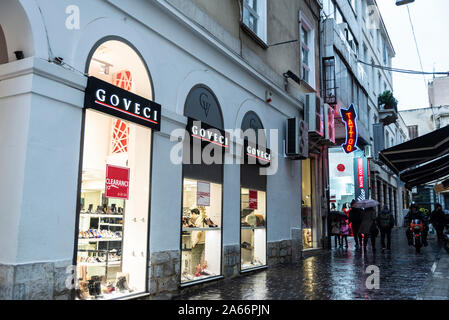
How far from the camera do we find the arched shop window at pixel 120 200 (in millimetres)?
6055

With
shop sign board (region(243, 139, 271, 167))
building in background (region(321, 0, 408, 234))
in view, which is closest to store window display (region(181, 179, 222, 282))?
shop sign board (region(243, 139, 271, 167))

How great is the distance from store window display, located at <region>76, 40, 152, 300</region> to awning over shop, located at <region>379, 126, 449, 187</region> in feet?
27.1

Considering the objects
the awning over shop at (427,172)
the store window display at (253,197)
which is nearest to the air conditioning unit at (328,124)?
the store window display at (253,197)

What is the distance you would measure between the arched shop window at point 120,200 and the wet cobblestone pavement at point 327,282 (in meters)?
1.18

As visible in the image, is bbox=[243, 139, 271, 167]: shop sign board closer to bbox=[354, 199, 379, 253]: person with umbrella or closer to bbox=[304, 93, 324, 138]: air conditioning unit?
bbox=[304, 93, 324, 138]: air conditioning unit

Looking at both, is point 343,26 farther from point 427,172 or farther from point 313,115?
point 313,115

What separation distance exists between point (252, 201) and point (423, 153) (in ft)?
20.6

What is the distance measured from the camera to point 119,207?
693 centimetres

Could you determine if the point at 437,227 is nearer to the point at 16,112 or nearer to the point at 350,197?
the point at 350,197

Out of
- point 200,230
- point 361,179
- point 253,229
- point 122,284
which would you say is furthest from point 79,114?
point 361,179

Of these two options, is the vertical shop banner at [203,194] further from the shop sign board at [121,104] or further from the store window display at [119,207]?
the shop sign board at [121,104]

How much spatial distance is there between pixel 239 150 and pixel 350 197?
15.5 m

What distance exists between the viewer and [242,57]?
9602 mm
